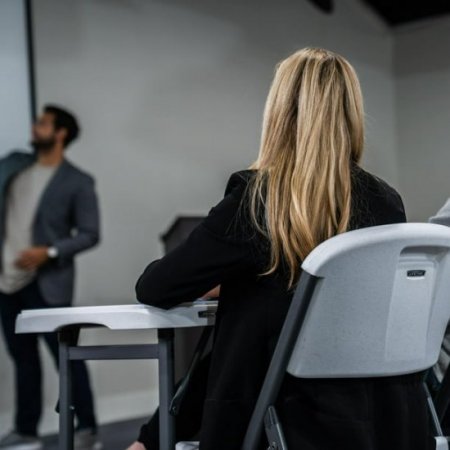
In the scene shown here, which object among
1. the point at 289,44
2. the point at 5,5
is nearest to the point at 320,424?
Result: the point at 5,5

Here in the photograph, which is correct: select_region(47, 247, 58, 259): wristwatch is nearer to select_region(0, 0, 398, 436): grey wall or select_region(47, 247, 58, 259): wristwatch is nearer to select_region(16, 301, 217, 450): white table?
select_region(0, 0, 398, 436): grey wall

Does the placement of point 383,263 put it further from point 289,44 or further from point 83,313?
point 289,44

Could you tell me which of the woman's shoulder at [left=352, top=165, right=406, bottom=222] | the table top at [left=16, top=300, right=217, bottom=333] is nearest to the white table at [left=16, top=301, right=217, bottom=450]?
the table top at [left=16, top=300, right=217, bottom=333]

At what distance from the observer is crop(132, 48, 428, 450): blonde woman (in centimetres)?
123

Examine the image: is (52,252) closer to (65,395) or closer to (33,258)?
(33,258)

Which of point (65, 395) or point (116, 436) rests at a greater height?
point (65, 395)

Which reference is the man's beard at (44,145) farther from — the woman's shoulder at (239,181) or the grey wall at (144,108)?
the woman's shoulder at (239,181)

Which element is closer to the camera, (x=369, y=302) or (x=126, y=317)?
(x=369, y=302)

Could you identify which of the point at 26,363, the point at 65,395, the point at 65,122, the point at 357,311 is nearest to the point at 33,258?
the point at 26,363

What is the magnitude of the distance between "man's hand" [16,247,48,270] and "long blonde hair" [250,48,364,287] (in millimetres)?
2321

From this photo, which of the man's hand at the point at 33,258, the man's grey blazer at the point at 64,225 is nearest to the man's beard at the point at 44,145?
the man's grey blazer at the point at 64,225

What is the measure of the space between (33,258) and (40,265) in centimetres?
5

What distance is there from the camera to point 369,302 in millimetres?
1196

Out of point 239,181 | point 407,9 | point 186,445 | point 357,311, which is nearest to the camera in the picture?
point 357,311
